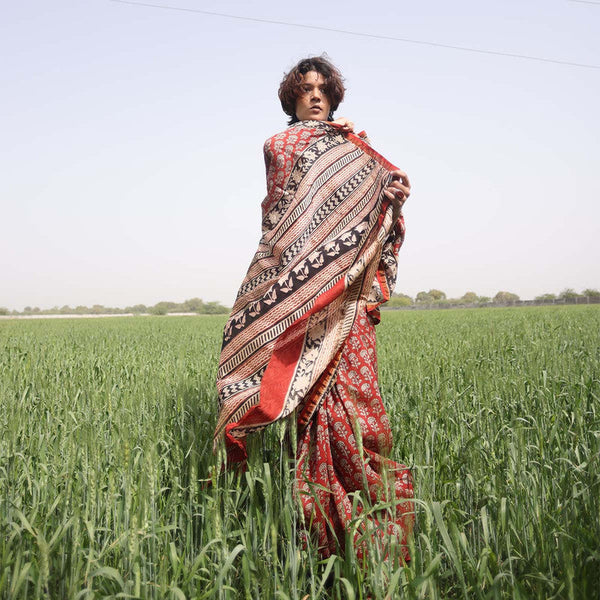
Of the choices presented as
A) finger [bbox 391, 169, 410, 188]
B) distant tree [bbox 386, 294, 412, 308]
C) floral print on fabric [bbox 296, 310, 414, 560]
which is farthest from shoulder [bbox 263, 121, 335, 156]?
distant tree [bbox 386, 294, 412, 308]

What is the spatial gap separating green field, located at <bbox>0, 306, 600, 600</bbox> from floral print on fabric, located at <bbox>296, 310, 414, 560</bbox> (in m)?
0.09

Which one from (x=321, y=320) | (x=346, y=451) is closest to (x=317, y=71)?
(x=321, y=320)

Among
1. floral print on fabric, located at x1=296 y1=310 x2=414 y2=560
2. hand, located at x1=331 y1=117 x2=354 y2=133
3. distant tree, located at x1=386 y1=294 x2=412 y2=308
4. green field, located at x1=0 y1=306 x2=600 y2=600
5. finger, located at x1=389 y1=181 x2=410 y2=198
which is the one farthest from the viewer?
distant tree, located at x1=386 y1=294 x2=412 y2=308

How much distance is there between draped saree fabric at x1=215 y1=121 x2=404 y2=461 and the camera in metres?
2.06

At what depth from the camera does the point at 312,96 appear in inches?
96.1

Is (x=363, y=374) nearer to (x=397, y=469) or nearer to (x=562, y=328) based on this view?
(x=397, y=469)

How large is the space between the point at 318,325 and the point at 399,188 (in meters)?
0.65

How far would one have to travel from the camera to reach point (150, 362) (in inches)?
236

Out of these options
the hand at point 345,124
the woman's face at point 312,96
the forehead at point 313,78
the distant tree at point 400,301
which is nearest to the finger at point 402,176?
the hand at point 345,124

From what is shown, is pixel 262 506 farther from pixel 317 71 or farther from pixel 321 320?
pixel 317 71

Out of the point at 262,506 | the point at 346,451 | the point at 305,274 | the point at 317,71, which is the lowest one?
the point at 262,506

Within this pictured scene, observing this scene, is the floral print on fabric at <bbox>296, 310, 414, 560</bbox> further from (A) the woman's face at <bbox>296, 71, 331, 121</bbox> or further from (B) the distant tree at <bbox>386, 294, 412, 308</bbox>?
(B) the distant tree at <bbox>386, 294, 412, 308</bbox>

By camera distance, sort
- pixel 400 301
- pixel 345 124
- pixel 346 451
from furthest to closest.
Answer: pixel 400 301 < pixel 345 124 < pixel 346 451

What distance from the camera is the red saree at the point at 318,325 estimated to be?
2.05 m
